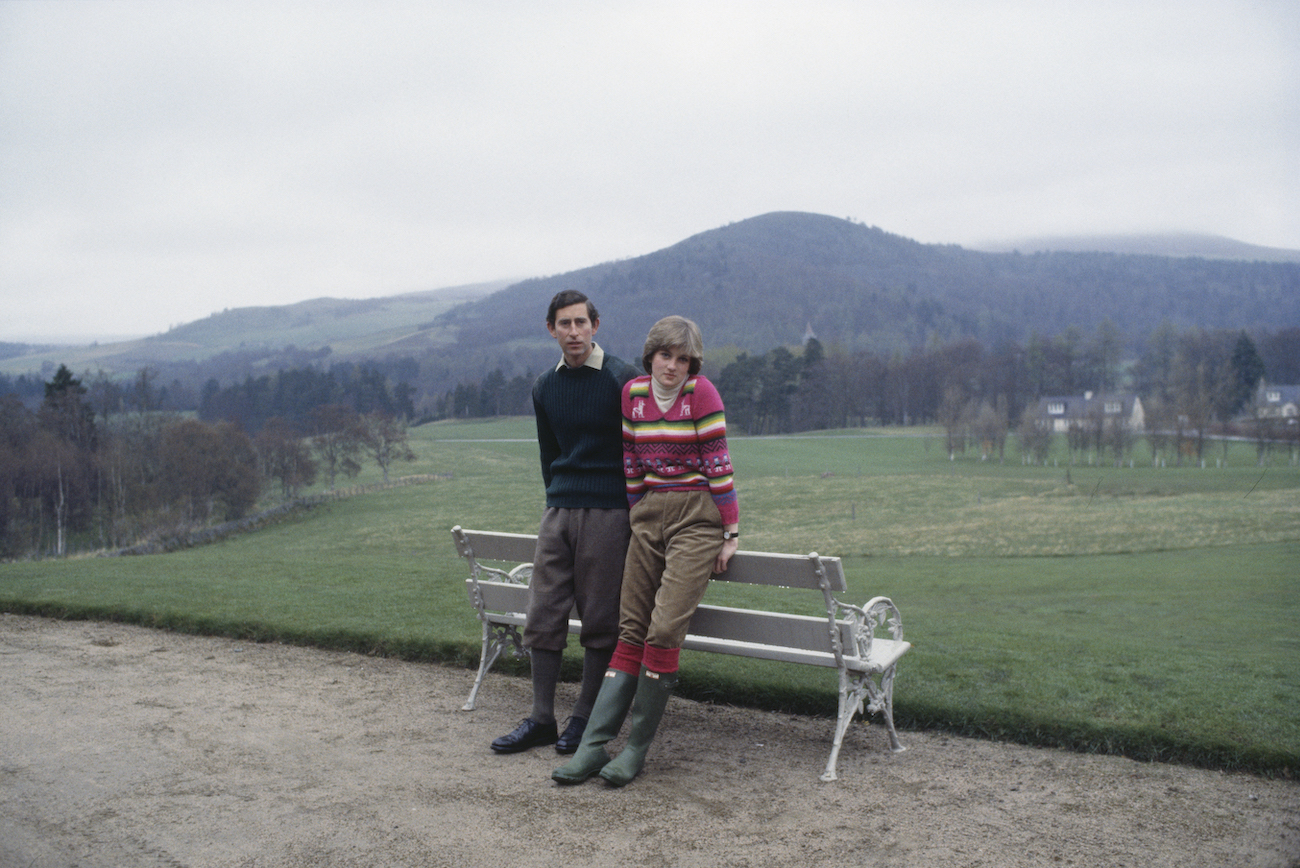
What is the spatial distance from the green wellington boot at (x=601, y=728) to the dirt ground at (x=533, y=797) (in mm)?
112

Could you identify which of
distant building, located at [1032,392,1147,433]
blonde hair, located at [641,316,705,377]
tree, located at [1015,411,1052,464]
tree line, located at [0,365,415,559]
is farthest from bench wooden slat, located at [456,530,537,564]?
tree, located at [1015,411,1052,464]

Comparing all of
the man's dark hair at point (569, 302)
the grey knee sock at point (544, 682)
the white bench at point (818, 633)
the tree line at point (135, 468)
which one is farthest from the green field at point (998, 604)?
the tree line at point (135, 468)

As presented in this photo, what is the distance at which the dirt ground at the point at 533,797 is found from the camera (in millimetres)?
3754

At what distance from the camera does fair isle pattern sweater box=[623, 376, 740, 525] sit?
4.66 m

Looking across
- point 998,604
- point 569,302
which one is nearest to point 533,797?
point 569,302

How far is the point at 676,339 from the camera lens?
467 centimetres

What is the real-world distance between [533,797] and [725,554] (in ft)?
5.14

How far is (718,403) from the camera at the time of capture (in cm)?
469

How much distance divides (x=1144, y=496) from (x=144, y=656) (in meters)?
47.3

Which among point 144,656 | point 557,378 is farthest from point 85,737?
point 557,378

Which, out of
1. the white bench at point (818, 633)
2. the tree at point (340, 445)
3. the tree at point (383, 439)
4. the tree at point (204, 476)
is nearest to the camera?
the white bench at point (818, 633)

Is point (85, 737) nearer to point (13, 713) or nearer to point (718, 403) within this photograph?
point (13, 713)

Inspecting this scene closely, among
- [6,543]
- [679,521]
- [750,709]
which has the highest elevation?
[679,521]

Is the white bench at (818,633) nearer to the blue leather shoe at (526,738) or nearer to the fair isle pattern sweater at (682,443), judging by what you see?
the fair isle pattern sweater at (682,443)
